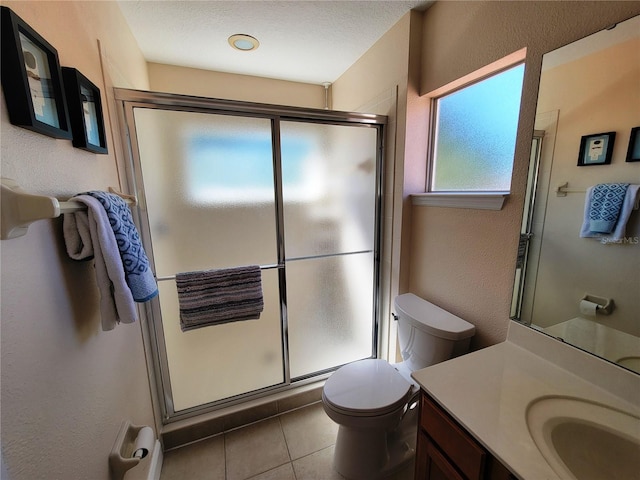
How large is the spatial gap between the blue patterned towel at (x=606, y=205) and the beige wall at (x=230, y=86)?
2.21 m

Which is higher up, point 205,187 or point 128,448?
point 205,187

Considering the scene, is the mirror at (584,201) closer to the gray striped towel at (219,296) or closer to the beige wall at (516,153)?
the beige wall at (516,153)

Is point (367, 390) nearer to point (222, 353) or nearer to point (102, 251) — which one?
point (222, 353)

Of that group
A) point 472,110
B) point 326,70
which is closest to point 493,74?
point 472,110

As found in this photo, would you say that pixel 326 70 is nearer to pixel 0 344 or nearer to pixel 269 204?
pixel 269 204

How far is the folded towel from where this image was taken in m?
0.82

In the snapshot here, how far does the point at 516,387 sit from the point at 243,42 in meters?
2.30

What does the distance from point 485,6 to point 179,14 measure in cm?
154

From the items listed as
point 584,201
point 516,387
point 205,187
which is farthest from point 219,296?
point 584,201

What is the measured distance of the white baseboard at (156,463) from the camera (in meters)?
1.38

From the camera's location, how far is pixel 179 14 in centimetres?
146

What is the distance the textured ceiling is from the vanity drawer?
1.90 metres

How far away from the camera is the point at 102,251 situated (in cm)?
80

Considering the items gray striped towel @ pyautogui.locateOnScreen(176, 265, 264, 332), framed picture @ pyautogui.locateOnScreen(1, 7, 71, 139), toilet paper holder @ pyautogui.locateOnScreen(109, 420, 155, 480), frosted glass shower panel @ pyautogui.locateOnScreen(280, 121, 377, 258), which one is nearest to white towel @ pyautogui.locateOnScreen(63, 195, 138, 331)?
framed picture @ pyautogui.locateOnScreen(1, 7, 71, 139)
